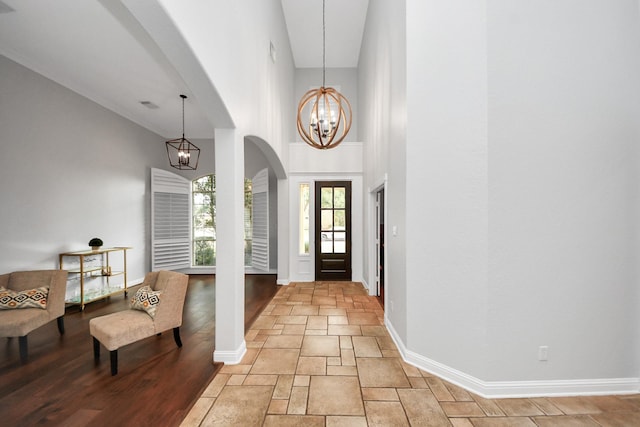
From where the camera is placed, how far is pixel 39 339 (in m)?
3.62

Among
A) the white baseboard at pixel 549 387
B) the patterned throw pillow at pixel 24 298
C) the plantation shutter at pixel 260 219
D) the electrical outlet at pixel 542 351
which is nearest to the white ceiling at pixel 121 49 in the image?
the plantation shutter at pixel 260 219

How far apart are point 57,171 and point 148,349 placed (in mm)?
3312

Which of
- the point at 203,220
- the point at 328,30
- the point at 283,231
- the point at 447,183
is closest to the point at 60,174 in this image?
the point at 203,220

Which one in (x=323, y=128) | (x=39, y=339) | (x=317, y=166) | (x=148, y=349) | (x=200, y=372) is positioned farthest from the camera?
(x=317, y=166)

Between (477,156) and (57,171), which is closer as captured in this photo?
(477,156)

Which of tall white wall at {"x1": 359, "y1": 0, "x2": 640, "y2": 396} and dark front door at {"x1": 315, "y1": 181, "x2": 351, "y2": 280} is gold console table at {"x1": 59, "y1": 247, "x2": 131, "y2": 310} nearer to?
dark front door at {"x1": 315, "y1": 181, "x2": 351, "y2": 280}

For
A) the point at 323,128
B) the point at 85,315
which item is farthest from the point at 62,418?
the point at 323,128

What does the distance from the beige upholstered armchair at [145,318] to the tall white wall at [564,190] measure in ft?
10.1

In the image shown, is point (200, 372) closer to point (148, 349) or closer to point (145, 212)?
point (148, 349)

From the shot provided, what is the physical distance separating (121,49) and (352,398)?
15.3 feet

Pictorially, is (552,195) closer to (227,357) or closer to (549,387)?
(549,387)

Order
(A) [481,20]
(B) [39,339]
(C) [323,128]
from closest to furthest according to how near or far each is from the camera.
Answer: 1. (A) [481,20]
2. (B) [39,339]
3. (C) [323,128]

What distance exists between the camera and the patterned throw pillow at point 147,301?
3.18 metres

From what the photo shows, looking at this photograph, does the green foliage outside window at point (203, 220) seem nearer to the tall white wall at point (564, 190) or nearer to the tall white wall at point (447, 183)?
the tall white wall at point (447, 183)
